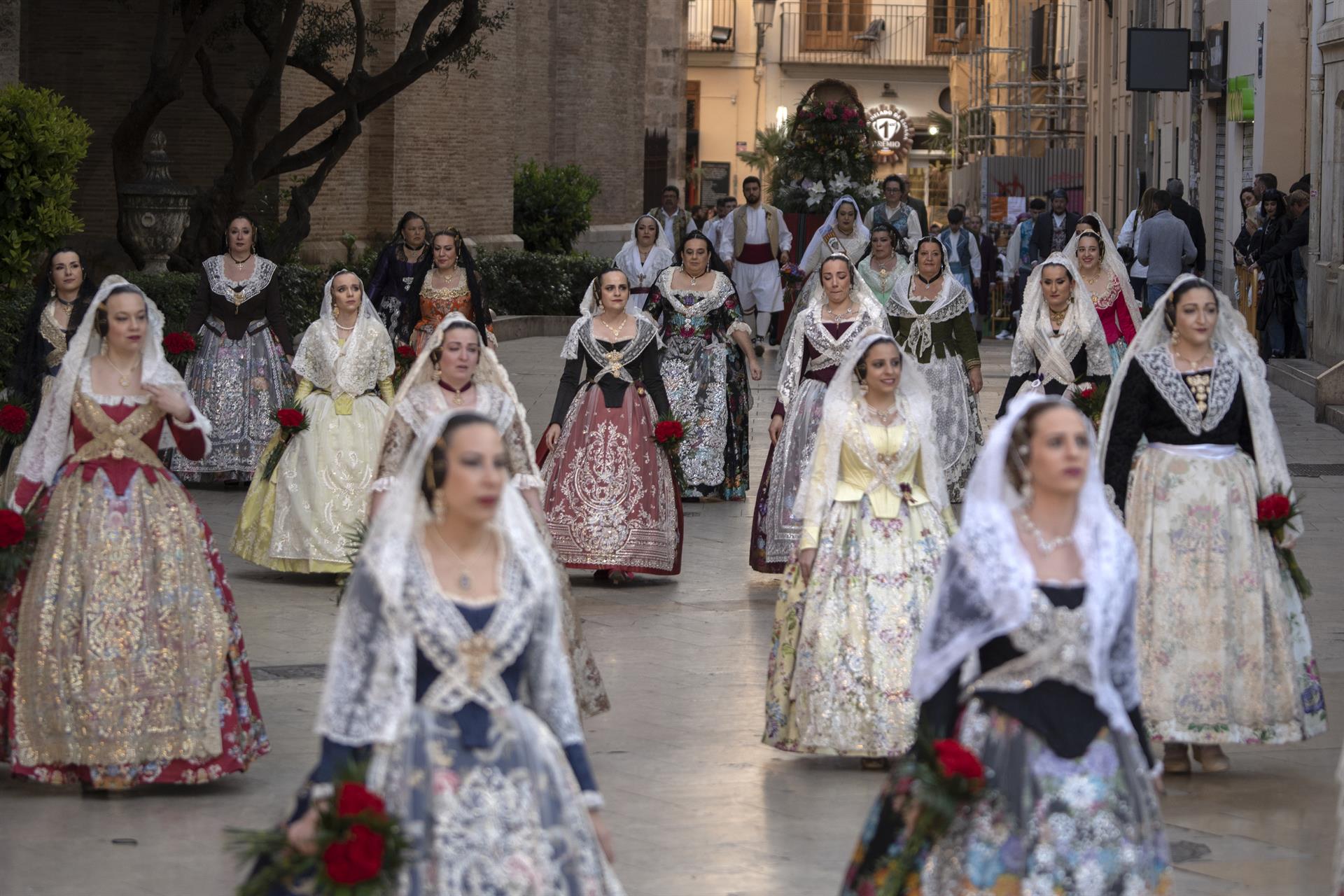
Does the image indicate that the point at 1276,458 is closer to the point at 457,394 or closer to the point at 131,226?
the point at 457,394

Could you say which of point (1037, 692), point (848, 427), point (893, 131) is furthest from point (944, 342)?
point (893, 131)

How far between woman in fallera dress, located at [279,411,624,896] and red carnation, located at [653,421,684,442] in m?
7.08

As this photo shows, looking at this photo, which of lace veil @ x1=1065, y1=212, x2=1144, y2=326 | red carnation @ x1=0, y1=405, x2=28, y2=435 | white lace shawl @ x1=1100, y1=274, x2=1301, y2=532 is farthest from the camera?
lace veil @ x1=1065, y1=212, x2=1144, y2=326

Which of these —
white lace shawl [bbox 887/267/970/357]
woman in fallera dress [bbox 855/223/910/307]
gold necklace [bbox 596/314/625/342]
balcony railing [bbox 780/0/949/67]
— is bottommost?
gold necklace [bbox 596/314/625/342]

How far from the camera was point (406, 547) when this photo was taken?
493 centimetres

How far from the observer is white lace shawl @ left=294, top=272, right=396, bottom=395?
1240cm

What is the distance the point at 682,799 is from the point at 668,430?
4405 mm

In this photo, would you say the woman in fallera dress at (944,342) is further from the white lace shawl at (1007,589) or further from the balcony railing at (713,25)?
the balcony railing at (713,25)

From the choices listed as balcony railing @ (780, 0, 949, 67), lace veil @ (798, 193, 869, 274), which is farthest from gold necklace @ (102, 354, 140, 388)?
balcony railing @ (780, 0, 949, 67)

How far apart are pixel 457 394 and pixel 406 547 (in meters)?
3.43

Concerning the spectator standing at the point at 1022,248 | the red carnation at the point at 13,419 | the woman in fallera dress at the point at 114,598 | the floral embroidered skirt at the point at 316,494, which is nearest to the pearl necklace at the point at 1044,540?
the woman in fallera dress at the point at 114,598

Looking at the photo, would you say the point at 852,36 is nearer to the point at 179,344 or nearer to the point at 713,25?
the point at 713,25

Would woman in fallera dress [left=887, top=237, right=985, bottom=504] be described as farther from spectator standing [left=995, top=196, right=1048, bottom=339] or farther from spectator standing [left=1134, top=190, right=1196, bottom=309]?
spectator standing [left=995, top=196, right=1048, bottom=339]

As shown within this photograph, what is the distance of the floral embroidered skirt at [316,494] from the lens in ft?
40.4
